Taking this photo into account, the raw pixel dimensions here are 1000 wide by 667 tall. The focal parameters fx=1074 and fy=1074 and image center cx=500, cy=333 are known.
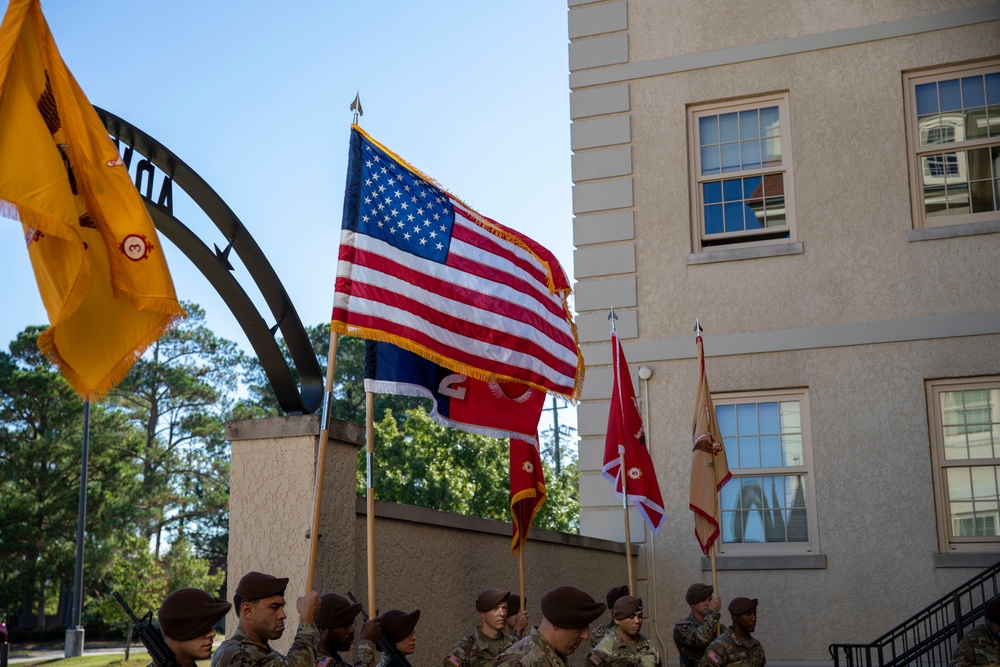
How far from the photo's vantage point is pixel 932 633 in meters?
11.4

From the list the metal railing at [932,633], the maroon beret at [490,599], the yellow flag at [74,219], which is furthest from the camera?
the metal railing at [932,633]

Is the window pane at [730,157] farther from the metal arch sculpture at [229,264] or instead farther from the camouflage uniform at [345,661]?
the camouflage uniform at [345,661]

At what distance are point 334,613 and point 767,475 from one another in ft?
25.8

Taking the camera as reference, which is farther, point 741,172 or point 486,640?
point 741,172

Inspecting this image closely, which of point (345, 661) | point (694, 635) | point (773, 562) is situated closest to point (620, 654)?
point (345, 661)

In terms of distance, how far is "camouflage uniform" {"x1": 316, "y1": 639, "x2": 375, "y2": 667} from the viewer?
569 centimetres

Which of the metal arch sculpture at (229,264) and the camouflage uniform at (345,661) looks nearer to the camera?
the camouflage uniform at (345,661)

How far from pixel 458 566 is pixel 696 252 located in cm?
629

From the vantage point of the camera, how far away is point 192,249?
6797mm

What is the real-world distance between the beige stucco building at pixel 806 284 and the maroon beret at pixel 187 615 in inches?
342

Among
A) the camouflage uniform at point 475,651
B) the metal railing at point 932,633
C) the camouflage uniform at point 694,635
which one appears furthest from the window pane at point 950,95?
the camouflage uniform at point 475,651

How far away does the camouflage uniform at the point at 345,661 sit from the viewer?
569 cm

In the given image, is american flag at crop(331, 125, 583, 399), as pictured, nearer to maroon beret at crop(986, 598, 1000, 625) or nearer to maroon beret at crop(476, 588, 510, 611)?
maroon beret at crop(476, 588, 510, 611)

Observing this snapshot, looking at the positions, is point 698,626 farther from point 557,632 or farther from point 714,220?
point 714,220
